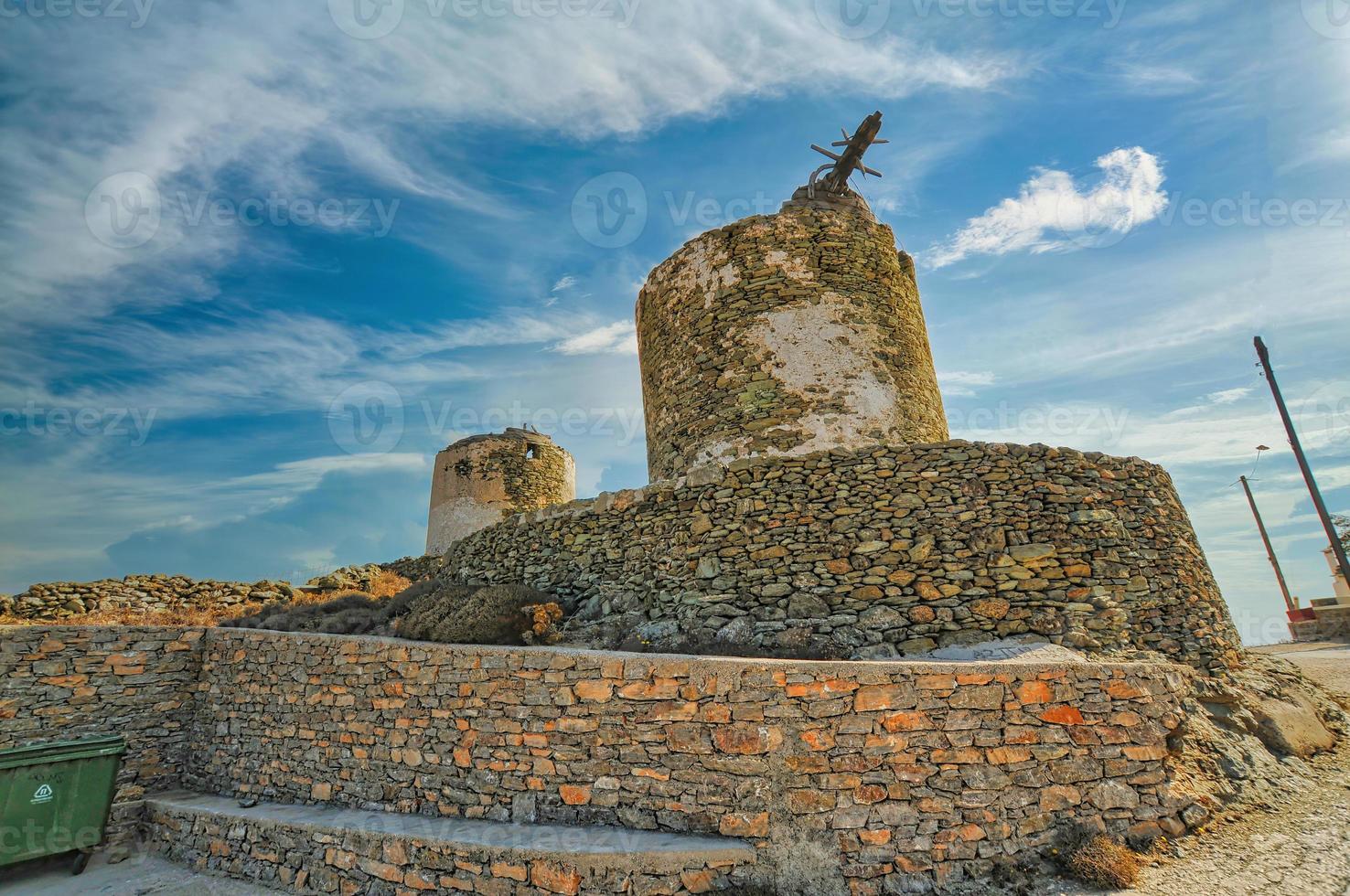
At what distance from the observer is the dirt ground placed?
4.23m

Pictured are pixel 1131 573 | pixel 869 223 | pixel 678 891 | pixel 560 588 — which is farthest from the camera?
pixel 869 223

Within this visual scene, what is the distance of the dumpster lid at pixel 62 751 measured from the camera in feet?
23.0

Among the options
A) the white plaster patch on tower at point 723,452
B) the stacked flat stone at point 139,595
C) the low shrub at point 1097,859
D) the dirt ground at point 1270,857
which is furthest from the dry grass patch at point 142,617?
the dirt ground at point 1270,857

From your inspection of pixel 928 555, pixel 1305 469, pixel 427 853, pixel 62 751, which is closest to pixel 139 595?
pixel 62 751

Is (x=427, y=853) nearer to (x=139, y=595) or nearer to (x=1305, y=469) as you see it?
(x=139, y=595)

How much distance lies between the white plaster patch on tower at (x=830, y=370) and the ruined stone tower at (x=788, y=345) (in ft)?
0.06

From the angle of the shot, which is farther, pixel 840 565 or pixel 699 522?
pixel 699 522

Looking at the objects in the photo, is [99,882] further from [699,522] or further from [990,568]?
[990,568]

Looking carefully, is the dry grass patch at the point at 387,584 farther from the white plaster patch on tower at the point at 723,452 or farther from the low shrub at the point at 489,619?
the white plaster patch on tower at the point at 723,452

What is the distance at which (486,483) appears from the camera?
58.4ft

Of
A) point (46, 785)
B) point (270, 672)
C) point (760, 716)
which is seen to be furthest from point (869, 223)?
point (46, 785)

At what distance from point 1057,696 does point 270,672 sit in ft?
30.3

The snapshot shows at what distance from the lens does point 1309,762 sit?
259 inches

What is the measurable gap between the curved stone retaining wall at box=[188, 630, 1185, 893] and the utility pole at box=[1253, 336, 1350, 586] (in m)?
19.7
